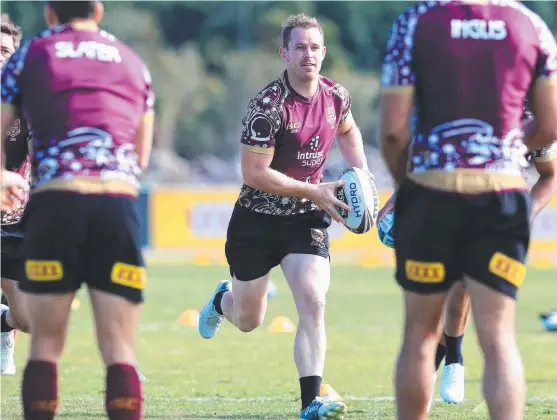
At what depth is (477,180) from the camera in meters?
5.97

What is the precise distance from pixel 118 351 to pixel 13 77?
136cm

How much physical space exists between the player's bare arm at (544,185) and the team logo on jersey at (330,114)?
134 centimetres

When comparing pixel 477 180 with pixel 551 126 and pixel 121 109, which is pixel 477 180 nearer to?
pixel 551 126

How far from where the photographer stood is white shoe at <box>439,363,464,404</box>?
8844 mm

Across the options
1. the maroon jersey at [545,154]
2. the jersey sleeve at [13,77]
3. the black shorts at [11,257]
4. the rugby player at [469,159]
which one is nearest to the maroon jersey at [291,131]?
the maroon jersey at [545,154]

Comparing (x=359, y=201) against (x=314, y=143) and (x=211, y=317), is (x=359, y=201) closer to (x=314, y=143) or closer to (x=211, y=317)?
(x=314, y=143)

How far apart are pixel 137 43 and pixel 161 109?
6561mm

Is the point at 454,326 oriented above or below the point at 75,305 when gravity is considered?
above

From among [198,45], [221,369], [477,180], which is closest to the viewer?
[477,180]

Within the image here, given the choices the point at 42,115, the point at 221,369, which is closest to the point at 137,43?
the point at 221,369

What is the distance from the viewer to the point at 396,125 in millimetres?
6047

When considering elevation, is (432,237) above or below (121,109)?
below

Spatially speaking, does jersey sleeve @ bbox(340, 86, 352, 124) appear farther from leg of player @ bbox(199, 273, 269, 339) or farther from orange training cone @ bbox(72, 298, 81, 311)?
orange training cone @ bbox(72, 298, 81, 311)

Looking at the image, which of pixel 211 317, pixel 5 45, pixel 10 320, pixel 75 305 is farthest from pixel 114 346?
pixel 75 305
